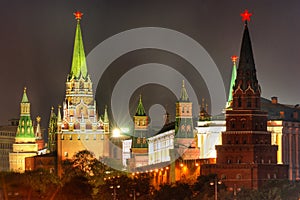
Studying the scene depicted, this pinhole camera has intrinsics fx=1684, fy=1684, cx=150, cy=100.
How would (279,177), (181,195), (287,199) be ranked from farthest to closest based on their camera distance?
1. (279,177)
2. (181,195)
3. (287,199)

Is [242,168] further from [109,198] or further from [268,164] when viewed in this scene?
[109,198]

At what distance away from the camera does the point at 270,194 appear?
173000 mm

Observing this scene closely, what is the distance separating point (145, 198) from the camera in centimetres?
19325

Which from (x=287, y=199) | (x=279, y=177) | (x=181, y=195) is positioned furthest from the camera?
(x=279, y=177)

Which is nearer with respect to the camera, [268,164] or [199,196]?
[199,196]

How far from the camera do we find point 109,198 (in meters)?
199

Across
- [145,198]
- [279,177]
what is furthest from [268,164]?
[145,198]

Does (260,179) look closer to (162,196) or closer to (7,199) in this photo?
(162,196)

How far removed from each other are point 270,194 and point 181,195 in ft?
49.8

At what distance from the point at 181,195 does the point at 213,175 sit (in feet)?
37.6

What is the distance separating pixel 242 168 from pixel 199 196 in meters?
20.5

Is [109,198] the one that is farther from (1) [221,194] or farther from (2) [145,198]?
(1) [221,194]

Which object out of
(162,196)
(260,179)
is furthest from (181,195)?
(260,179)

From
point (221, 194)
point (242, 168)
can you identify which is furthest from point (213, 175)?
point (221, 194)
